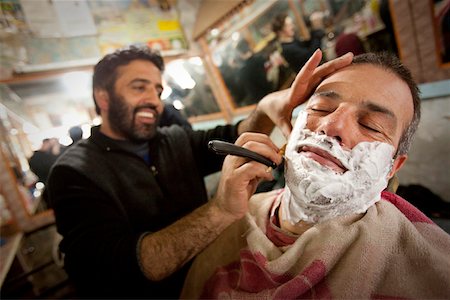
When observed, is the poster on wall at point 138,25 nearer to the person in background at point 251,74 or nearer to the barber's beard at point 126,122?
the person in background at point 251,74

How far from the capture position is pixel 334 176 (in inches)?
22.1

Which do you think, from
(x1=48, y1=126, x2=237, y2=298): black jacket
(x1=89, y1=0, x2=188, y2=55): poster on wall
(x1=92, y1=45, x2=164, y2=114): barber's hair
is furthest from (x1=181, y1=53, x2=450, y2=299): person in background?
(x1=89, y1=0, x2=188, y2=55): poster on wall

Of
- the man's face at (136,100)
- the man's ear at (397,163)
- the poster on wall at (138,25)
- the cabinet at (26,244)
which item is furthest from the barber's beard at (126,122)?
the cabinet at (26,244)

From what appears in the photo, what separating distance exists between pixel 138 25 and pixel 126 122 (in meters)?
1.03

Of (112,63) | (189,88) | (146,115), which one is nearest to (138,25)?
(189,88)

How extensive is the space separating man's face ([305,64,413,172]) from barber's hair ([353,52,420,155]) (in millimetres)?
15

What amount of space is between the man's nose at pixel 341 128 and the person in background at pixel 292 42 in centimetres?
19

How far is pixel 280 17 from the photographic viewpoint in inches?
56.7

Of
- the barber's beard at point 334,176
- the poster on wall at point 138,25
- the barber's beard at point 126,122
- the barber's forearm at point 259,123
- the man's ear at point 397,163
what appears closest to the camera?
the barber's beard at point 334,176

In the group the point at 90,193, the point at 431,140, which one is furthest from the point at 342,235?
the point at 90,193

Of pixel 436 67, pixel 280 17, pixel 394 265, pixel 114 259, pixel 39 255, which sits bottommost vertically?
pixel 39 255

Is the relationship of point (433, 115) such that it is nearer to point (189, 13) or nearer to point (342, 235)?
point (342, 235)

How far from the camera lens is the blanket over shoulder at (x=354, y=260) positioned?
60 cm

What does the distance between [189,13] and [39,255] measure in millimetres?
2438
